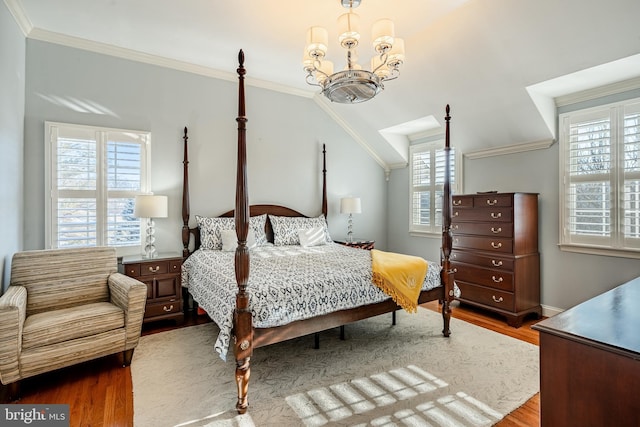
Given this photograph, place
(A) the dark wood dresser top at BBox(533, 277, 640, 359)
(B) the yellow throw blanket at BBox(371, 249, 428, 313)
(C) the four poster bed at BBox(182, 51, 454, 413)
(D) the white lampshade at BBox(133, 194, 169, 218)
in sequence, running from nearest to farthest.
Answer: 1. (A) the dark wood dresser top at BBox(533, 277, 640, 359)
2. (C) the four poster bed at BBox(182, 51, 454, 413)
3. (B) the yellow throw blanket at BBox(371, 249, 428, 313)
4. (D) the white lampshade at BBox(133, 194, 169, 218)

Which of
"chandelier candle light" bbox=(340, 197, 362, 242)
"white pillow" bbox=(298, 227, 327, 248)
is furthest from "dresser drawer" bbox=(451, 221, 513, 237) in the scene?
"white pillow" bbox=(298, 227, 327, 248)

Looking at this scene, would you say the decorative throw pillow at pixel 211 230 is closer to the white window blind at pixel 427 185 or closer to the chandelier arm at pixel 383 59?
the chandelier arm at pixel 383 59

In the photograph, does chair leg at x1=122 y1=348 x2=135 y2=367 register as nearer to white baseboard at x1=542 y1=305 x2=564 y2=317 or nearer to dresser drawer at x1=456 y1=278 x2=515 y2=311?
dresser drawer at x1=456 y1=278 x2=515 y2=311

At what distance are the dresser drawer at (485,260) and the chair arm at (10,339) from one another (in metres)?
4.20

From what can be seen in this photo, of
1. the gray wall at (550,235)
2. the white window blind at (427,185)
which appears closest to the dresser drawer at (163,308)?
the white window blind at (427,185)

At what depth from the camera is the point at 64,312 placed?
2.49m

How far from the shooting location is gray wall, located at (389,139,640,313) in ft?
10.8

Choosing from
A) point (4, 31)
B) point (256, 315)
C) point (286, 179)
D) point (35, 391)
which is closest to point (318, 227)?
point (286, 179)

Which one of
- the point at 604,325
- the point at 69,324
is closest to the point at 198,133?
the point at 69,324

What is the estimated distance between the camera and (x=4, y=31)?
8.68 ft

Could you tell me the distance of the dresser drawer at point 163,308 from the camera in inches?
134

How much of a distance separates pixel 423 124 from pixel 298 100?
1.95 m

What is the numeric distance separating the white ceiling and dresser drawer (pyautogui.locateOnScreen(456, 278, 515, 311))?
71.6 inches

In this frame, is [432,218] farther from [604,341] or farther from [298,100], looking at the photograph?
[604,341]
